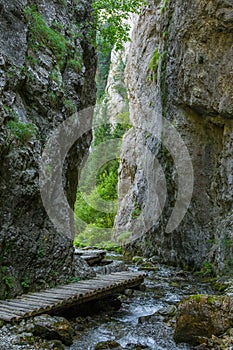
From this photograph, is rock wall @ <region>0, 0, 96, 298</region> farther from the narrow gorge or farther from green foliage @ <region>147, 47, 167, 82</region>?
green foliage @ <region>147, 47, 167, 82</region>

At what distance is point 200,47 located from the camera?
15.5 m

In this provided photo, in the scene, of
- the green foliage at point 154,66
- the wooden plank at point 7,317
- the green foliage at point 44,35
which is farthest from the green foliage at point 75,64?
the green foliage at point 154,66

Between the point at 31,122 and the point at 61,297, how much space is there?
13.8ft

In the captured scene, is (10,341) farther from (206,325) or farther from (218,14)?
(218,14)

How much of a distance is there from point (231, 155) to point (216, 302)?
8.33 meters

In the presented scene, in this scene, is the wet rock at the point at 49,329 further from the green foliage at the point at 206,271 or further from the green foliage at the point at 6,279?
the green foliage at the point at 206,271

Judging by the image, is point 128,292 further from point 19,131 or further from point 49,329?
point 19,131

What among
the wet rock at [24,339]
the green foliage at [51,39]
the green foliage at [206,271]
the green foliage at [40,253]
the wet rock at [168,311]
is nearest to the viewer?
the wet rock at [24,339]

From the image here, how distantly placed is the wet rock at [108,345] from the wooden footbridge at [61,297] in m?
1.29

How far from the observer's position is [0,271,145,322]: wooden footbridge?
21.6 feet

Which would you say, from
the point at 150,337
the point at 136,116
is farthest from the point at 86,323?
the point at 136,116

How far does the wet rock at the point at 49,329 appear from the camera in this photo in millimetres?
6180

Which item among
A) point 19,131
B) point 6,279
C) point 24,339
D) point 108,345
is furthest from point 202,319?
point 19,131

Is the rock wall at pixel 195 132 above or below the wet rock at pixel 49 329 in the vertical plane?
above
